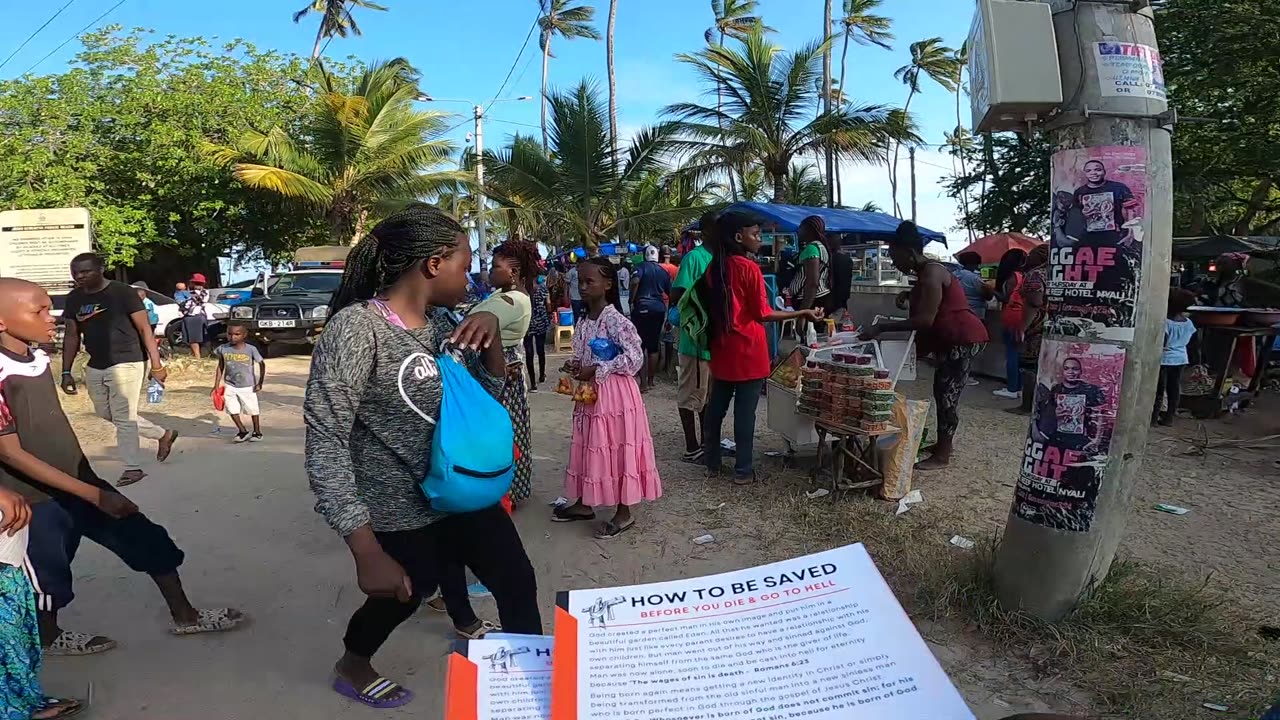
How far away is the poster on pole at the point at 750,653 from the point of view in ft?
3.33

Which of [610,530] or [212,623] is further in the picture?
[610,530]

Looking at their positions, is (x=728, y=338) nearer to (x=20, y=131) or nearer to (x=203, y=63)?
(x=20, y=131)

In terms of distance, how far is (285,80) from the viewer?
20141 mm

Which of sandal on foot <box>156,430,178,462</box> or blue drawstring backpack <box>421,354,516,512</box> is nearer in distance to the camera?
blue drawstring backpack <box>421,354,516,512</box>

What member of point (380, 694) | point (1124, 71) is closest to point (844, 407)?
point (1124, 71)

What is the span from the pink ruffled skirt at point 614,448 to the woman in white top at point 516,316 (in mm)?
467

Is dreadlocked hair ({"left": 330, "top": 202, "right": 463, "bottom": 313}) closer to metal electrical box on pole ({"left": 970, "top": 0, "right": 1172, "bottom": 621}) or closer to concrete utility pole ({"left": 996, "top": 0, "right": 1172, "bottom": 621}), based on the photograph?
metal electrical box on pole ({"left": 970, "top": 0, "right": 1172, "bottom": 621})

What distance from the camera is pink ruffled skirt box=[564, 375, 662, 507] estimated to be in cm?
439

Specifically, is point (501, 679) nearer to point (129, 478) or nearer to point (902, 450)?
point (902, 450)

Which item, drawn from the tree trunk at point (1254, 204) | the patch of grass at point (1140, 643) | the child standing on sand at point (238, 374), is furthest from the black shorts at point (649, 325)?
the tree trunk at point (1254, 204)

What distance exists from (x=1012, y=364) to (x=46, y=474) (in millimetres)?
8550

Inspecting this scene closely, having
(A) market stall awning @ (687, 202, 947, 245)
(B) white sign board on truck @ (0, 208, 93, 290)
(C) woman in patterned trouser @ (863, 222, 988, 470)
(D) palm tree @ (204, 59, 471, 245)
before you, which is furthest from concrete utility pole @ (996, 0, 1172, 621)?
(D) palm tree @ (204, 59, 471, 245)

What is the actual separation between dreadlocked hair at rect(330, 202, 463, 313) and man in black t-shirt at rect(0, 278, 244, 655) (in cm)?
149

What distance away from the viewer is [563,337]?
43.9 feet
